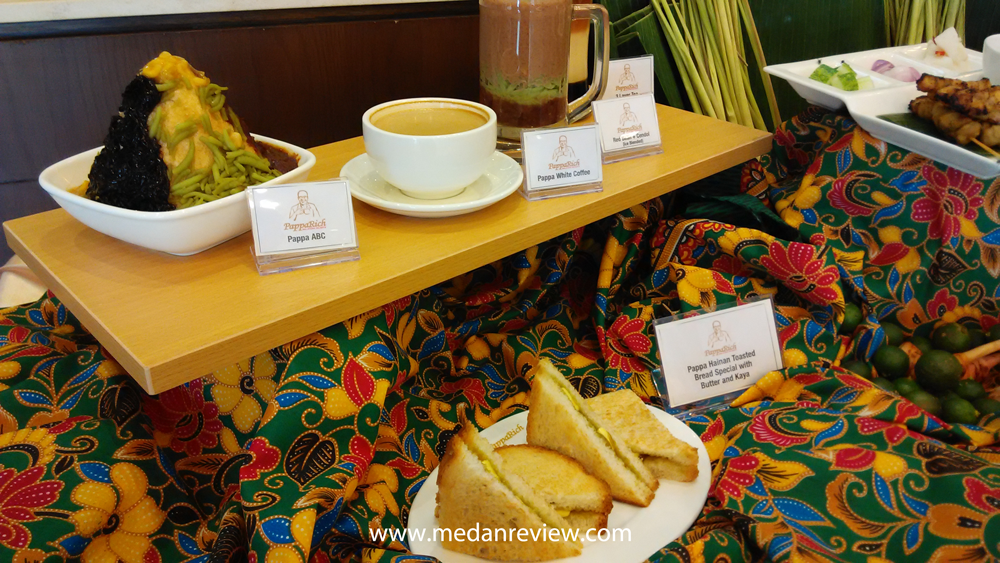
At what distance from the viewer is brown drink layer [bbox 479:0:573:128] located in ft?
3.32

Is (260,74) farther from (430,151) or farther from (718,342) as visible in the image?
(718,342)

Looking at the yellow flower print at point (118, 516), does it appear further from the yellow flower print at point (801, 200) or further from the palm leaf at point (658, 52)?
the palm leaf at point (658, 52)

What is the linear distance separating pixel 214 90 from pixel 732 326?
0.82 metres

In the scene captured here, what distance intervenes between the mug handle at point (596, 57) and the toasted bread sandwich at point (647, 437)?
0.52 meters

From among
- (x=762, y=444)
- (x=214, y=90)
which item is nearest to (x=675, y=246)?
(x=762, y=444)

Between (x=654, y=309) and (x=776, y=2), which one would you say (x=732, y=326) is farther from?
(x=776, y=2)

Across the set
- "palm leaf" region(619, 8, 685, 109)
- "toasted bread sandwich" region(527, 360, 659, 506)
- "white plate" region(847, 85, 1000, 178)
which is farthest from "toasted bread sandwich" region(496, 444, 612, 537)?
"palm leaf" region(619, 8, 685, 109)

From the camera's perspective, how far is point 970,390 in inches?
41.6

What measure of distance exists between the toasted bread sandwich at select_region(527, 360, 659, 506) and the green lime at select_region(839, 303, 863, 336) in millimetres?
509

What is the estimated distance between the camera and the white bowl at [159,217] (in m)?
0.76

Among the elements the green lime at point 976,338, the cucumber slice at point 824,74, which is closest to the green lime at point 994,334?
the green lime at point 976,338

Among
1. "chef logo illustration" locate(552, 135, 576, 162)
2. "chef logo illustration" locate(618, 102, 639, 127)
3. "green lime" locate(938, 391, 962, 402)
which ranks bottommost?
"green lime" locate(938, 391, 962, 402)

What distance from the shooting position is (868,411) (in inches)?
37.9

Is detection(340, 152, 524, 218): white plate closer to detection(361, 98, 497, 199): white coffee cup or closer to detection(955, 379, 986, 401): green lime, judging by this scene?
detection(361, 98, 497, 199): white coffee cup
